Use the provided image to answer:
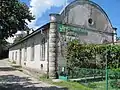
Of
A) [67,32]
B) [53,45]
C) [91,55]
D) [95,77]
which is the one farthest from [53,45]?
[95,77]

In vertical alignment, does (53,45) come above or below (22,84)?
above

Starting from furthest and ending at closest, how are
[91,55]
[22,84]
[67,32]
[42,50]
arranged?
1. [42,50]
2. [67,32]
3. [91,55]
4. [22,84]

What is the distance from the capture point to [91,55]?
741 inches

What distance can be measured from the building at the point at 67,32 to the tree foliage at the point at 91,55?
75 centimetres

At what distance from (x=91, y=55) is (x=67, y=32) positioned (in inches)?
100

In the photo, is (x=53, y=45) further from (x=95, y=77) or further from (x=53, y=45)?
(x=95, y=77)

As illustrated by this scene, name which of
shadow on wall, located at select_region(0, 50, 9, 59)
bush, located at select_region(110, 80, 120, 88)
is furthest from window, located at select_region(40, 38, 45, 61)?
shadow on wall, located at select_region(0, 50, 9, 59)

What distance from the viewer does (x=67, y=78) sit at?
1695cm

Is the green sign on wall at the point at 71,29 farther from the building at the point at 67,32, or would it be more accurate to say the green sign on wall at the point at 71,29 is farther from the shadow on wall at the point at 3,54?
the shadow on wall at the point at 3,54

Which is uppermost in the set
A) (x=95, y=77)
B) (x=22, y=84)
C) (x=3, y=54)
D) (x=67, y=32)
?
(x=67, y=32)

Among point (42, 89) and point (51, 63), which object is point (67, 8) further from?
point (42, 89)

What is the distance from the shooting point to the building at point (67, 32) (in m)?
18.4

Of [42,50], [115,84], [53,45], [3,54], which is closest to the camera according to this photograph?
[115,84]

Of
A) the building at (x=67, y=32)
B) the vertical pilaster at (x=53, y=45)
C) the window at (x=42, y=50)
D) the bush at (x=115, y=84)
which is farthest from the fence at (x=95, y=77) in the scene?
the window at (x=42, y=50)
